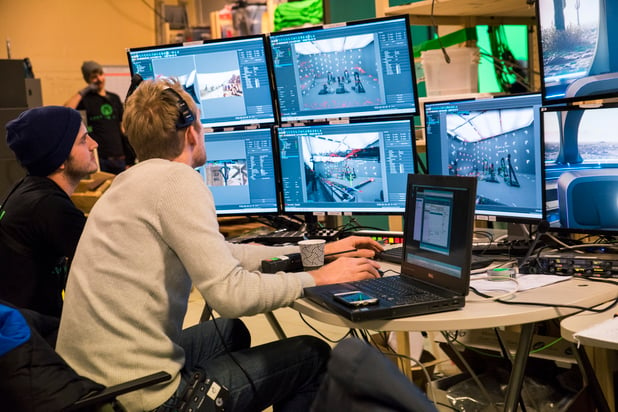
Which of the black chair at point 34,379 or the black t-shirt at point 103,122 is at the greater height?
the black t-shirt at point 103,122

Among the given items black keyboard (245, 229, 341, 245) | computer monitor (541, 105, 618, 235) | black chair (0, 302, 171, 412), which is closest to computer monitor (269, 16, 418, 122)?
black keyboard (245, 229, 341, 245)

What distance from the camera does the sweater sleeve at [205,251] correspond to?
5.72 ft

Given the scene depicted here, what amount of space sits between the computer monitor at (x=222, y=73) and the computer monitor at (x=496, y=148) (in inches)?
30.7

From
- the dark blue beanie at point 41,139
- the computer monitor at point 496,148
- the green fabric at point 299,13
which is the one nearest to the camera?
the computer monitor at point 496,148

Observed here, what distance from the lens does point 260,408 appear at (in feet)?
6.17

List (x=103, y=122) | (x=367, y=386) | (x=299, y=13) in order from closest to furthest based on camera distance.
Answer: (x=367, y=386) < (x=299, y=13) < (x=103, y=122)

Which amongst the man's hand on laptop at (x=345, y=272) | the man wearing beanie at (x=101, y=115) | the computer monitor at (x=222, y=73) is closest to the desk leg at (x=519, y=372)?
the man's hand on laptop at (x=345, y=272)

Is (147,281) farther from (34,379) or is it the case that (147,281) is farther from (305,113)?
(305,113)

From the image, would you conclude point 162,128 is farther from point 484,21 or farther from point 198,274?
point 484,21

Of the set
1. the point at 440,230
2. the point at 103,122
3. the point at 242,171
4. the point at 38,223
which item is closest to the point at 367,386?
the point at 440,230

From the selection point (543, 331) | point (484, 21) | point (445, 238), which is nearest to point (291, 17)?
point (484, 21)

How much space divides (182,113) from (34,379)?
80 centimetres

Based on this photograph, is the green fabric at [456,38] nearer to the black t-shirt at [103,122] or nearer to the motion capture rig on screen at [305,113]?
the motion capture rig on screen at [305,113]

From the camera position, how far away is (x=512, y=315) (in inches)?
64.6
